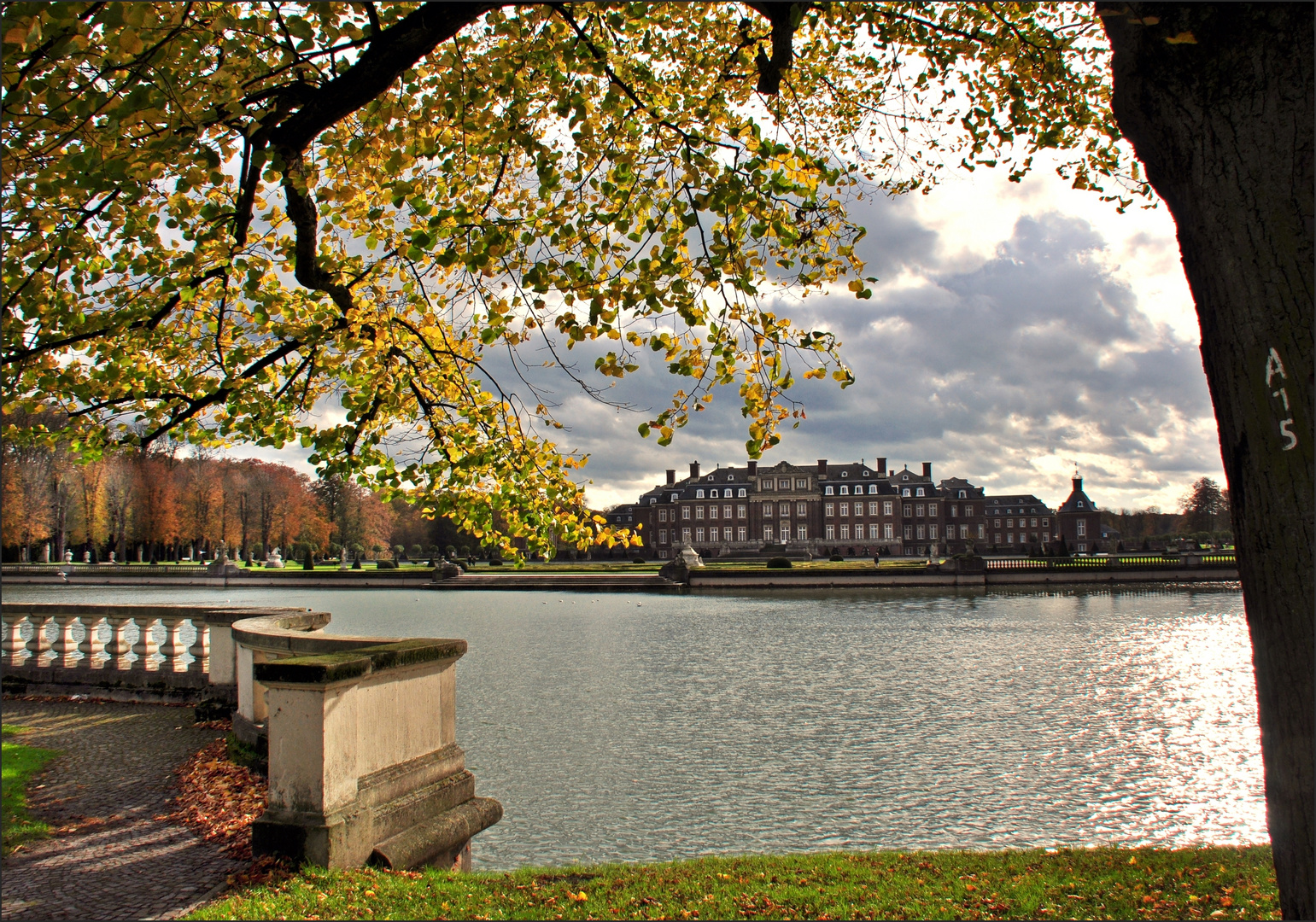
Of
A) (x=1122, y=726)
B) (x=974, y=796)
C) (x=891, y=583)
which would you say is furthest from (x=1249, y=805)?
(x=891, y=583)

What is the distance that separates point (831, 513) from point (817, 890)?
92.3 meters

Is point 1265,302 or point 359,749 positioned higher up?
point 1265,302

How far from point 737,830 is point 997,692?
9056 millimetres

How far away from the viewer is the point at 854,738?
39.1ft

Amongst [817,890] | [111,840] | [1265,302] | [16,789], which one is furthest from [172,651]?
[1265,302]

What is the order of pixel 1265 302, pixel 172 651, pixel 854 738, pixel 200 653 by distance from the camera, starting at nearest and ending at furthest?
pixel 1265 302, pixel 200 653, pixel 172 651, pixel 854 738

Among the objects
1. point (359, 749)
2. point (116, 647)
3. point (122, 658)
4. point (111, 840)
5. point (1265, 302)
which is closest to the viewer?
point (1265, 302)

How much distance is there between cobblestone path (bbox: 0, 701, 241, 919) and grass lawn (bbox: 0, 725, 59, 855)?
9cm

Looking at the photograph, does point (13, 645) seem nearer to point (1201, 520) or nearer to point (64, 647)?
point (64, 647)

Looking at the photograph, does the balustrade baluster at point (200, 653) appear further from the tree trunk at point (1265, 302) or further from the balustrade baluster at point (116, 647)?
the tree trunk at point (1265, 302)

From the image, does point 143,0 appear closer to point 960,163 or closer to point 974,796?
point 960,163

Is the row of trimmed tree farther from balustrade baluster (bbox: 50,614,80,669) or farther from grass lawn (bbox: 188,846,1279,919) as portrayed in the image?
grass lawn (bbox: 188,846,1279,919)

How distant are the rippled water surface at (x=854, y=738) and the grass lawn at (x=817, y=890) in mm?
2101

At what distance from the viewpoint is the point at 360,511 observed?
7769 cm
